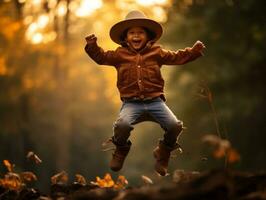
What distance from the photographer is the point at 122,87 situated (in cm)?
647

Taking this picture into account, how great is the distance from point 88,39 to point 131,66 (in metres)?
0.60

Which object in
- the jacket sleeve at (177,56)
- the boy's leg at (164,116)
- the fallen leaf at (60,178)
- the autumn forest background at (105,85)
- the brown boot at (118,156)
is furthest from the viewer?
the autumn forest background at (105,85)

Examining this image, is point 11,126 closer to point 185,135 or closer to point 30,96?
point 30,96

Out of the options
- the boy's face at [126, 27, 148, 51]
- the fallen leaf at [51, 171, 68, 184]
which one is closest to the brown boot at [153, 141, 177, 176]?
the fallen leaf at [51, 171, 68, 184]

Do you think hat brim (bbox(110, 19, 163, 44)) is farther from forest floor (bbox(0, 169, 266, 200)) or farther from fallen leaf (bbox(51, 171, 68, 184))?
forest floor (bbox(0, 169, 266, 200))

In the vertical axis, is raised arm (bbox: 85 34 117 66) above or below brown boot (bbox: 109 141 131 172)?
above

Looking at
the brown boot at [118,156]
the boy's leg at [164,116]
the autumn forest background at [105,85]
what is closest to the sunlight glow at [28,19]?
the autumn forest background at [105,85]

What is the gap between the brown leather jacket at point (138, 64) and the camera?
6377mm

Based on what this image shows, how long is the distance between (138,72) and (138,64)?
105mm

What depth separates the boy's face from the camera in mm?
6484

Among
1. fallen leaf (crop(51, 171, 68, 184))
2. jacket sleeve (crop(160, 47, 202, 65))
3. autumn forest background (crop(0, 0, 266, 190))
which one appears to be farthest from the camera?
autumn forest background (crop(0, 0, 266, 190))

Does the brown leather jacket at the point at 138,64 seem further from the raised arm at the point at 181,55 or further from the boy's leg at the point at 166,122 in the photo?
the boy's leg at the point at 166,122

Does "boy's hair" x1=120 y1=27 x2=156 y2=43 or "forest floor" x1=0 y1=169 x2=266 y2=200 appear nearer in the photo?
"forest floor" x1=0 y1=169 x2=266 y2=200

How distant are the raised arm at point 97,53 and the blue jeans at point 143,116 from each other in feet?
1.77
